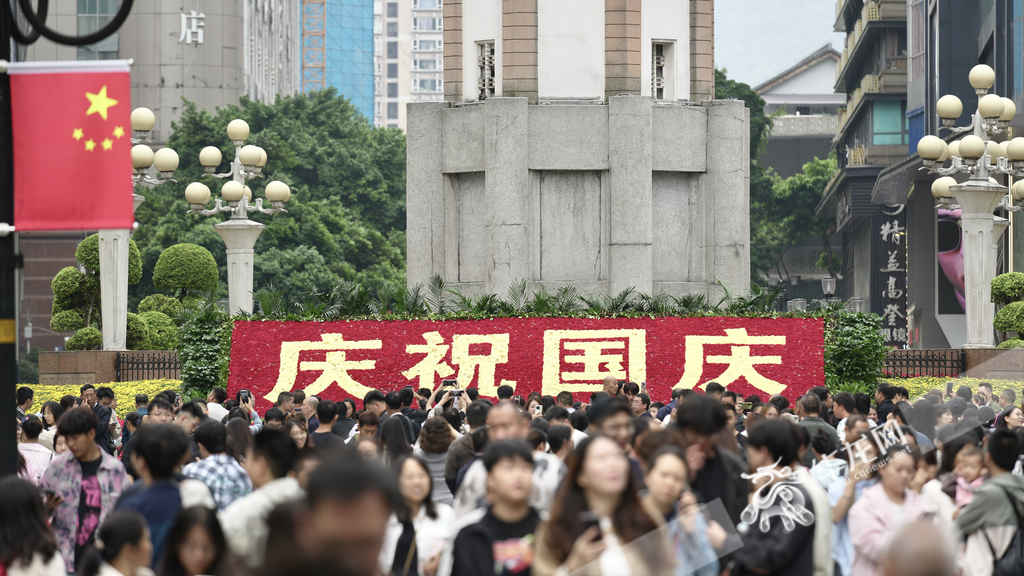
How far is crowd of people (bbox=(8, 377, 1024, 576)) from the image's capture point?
4367 millimetres

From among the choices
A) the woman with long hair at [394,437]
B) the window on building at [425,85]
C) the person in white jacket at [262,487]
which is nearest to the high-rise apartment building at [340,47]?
the window on building at [425,85]

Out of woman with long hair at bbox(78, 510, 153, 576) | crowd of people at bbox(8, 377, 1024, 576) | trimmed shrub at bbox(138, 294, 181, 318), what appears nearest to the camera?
crowd of people at bbox(8, 377, 1024, 576)

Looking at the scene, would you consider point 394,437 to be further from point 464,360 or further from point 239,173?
point 239,173

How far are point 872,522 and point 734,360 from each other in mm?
14332

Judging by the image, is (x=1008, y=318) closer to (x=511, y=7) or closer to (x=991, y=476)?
(x=511, y=7)

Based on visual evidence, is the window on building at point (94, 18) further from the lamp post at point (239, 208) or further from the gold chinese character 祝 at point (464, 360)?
the gold chinese character 祝 at point (464, 360)

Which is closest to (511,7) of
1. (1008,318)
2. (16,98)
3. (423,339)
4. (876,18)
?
(423,339)

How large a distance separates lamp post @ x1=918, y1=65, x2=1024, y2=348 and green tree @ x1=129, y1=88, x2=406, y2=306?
988 inches

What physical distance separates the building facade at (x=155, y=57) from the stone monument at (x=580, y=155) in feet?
120

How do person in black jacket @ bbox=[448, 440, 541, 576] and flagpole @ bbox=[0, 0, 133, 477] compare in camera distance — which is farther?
flagpole @ bbox=[0, 0, 133, 477]

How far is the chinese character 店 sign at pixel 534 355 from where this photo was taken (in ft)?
70.5

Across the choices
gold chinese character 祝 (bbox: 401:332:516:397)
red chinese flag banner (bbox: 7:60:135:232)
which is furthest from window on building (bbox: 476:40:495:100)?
red chinese flag banner (bbox: 7:60:135:232)

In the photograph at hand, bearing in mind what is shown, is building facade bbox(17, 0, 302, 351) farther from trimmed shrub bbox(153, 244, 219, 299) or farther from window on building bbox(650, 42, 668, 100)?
window on building bbox(650, 42, 668, 100)

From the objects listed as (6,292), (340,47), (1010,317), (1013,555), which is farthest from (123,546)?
(340,47)
